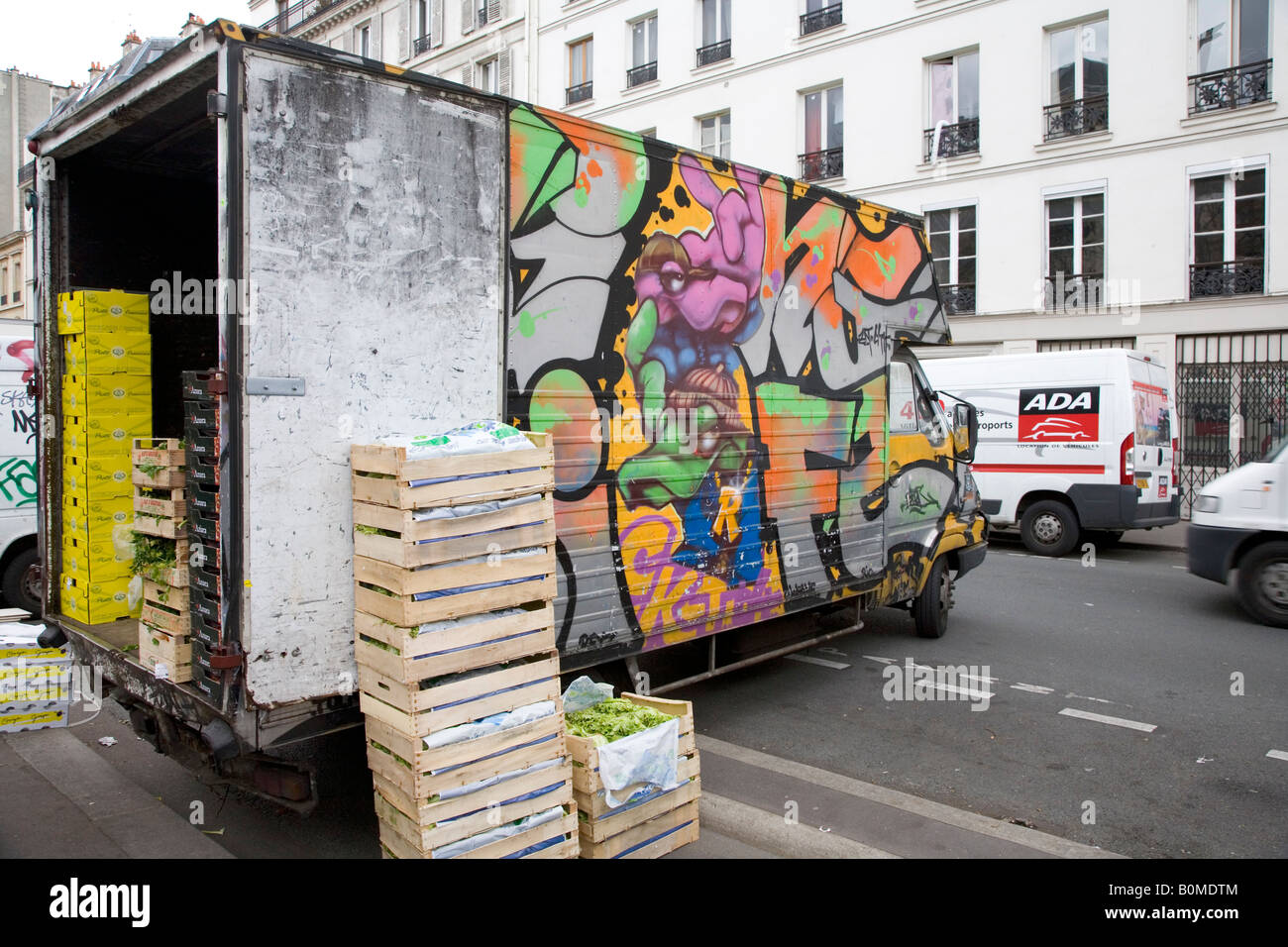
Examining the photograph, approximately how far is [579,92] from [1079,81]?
41.7 feet

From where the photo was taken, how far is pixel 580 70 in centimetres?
2508

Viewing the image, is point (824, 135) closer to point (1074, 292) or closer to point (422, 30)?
point (1074, 292)

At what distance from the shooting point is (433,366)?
4.04 meters

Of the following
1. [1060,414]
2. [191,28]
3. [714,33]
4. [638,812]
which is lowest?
[638,812]

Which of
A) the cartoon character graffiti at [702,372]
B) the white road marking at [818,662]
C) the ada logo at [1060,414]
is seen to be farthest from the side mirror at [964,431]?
the ada logo at [1060,414]

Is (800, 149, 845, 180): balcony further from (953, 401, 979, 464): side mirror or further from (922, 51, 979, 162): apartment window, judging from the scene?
(953, 401, 979, 464): side mirror

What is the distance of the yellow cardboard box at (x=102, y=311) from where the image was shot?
15.2 feet

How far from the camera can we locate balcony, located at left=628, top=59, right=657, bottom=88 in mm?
23531

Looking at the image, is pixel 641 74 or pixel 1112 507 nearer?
pixel 1112 507

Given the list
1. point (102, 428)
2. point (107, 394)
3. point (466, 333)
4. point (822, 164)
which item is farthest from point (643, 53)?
point (466, 333)
